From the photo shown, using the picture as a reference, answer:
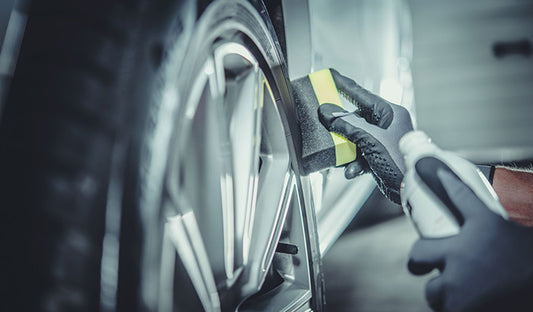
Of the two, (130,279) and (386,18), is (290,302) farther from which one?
(386,18)

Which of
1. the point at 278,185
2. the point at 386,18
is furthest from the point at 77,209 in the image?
the point at 386,18

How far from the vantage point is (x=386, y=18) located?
132cm

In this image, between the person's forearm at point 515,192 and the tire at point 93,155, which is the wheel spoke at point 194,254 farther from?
the person's forearm at point 515,192

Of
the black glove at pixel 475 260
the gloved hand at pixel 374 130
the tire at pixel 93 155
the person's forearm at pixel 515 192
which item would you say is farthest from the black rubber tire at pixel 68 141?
the person's forearm at pixel 515 192

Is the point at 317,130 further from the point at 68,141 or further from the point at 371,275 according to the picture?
the point at 371,275

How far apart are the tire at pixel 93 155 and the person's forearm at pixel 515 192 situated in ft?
3.32

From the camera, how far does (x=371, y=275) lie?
54.0 inches

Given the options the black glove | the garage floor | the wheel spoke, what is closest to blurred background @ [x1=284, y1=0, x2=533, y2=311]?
the garage floor

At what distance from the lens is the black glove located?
49cm

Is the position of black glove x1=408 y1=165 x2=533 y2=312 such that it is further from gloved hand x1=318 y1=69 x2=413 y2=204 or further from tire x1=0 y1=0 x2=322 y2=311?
tire x1=0 y1=0 x2=322 y2=311

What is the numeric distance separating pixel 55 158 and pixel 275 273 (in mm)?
627

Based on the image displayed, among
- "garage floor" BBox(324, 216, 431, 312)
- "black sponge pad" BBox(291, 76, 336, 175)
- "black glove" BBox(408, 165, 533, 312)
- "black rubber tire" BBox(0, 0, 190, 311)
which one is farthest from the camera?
"garage floor" BBox(324, 216, 431, 312)

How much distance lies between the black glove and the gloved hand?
0.28 m

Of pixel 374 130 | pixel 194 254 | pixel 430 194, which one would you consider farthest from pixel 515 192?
pixel 194 254
